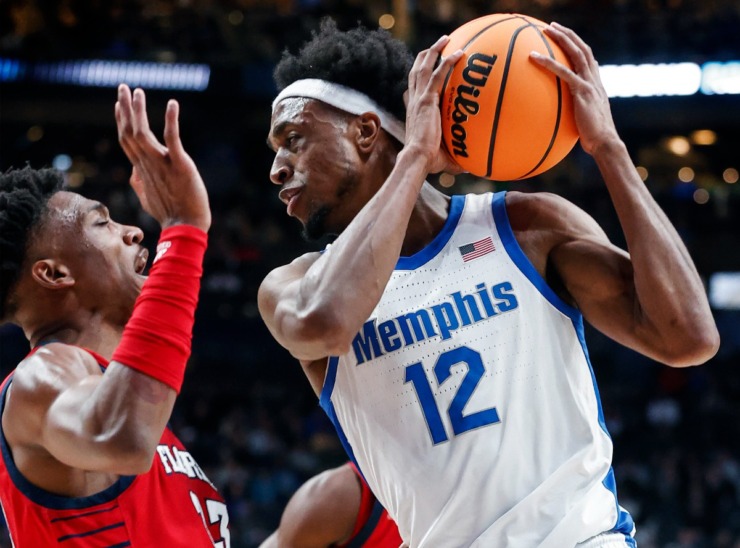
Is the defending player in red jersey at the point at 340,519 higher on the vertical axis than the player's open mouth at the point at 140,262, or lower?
lower

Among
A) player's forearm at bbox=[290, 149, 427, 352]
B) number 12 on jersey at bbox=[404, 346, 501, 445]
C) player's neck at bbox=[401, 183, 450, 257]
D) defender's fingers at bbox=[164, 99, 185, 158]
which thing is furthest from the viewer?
player's neck at bbox=[401, 183, 450, 257]

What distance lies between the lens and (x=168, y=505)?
2.96 m

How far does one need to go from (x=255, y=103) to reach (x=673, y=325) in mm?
14582

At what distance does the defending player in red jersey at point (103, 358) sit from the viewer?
2346 millimetres

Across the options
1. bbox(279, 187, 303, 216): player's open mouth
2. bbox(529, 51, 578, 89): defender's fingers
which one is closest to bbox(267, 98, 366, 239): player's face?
bbox(279, 187, 303, 216): player's open mouth

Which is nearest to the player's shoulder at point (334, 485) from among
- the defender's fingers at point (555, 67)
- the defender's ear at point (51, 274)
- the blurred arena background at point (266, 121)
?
the defender's ear at point (51, 274)

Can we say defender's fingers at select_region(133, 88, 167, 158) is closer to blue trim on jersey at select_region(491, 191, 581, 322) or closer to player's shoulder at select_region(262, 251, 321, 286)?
player's shoulder at select_region(262, 251, 321, 286)

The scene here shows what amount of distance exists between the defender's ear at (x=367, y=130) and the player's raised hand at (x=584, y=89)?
1.88 feet

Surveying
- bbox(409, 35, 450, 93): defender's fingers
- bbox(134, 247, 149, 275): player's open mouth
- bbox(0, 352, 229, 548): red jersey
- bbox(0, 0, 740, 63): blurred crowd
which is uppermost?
bbox(0, 0, 740, 63): blurred crowd

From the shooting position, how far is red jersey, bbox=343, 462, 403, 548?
155 inches

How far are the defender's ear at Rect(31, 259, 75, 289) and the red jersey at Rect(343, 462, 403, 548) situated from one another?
1484 millimetres

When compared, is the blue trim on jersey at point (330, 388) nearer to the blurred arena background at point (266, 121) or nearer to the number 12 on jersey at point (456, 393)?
the number 12 on jersey at point (456, 393)

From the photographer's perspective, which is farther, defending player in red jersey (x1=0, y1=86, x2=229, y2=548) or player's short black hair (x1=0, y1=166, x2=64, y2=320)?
player's short black hair (x1=0, y1=166, x2=64, y2=320)

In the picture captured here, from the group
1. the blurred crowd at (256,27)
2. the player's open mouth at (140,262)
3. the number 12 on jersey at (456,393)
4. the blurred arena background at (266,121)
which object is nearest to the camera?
the number 12 on jersey at (456,393)
